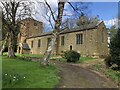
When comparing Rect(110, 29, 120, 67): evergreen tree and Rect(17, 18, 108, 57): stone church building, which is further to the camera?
Rect(17, 18, 108, 57): stone church building

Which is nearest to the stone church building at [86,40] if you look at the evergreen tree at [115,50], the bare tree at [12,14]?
the bare tree at [12,14]

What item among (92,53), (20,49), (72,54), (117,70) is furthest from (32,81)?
(20,49)

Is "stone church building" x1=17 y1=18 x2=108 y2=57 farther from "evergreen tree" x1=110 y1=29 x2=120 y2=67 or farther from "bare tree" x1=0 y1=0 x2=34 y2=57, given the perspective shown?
"evergreen tree" x1=110 y1=29 x2=120 y2=67

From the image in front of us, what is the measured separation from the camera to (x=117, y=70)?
2292 cm

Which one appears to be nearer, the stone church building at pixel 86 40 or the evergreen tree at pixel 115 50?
the evergreen tree at pixel 115 50

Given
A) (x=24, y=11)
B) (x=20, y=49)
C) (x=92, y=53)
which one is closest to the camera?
(x=24, y=11)

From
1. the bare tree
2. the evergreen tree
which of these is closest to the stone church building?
the bare tree

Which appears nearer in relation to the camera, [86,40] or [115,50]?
[115,50]

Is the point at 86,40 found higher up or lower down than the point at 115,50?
higher up

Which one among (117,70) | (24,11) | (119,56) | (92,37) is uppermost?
(24,11)

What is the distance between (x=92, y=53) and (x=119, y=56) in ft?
70.7

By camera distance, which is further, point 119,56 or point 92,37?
point 92,37

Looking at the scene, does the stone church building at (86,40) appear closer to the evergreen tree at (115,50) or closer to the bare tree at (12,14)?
the bare tree at (12,14)

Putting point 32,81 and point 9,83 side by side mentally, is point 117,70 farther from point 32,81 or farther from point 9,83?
point 9,83
